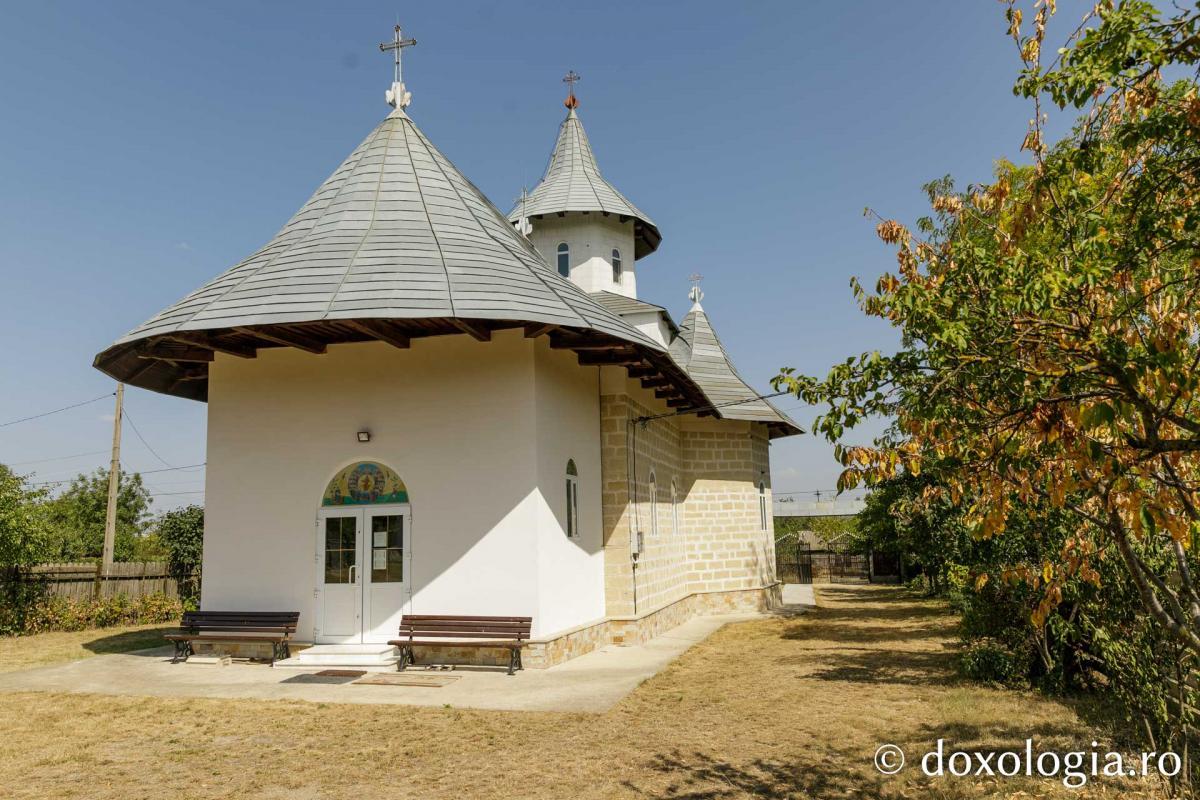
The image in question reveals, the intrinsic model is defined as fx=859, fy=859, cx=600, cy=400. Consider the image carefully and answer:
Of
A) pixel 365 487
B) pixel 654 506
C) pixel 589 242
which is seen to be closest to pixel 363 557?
pixel 365 487

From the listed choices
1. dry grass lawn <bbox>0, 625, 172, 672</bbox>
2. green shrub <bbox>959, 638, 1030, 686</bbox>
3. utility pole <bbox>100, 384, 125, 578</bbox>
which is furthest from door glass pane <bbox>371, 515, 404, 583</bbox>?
utility pole <bbox>100, 384, 125, 578</bbox>

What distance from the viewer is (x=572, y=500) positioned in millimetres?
12367

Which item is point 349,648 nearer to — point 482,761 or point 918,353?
point 482,761

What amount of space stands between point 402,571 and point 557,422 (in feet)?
9.38

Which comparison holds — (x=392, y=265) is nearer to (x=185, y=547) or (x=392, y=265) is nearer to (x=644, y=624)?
(x=644, y=624)

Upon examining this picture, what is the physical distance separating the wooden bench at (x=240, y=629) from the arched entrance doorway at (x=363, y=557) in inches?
17.4

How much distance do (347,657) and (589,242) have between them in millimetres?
11979

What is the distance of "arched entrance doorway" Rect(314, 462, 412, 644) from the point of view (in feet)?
37.0

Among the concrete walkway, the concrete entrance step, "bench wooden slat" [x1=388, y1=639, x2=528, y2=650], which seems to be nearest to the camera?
the concrete walkway

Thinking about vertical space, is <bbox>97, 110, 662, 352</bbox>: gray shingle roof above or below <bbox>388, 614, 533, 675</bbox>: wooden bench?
above

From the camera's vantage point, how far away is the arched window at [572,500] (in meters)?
12.1

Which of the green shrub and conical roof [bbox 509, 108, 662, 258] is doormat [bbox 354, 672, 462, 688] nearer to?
the green shrub

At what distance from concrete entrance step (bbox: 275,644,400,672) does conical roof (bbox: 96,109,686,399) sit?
13.0 ft

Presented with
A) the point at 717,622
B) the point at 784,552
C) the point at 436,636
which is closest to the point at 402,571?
the point at 436,636
